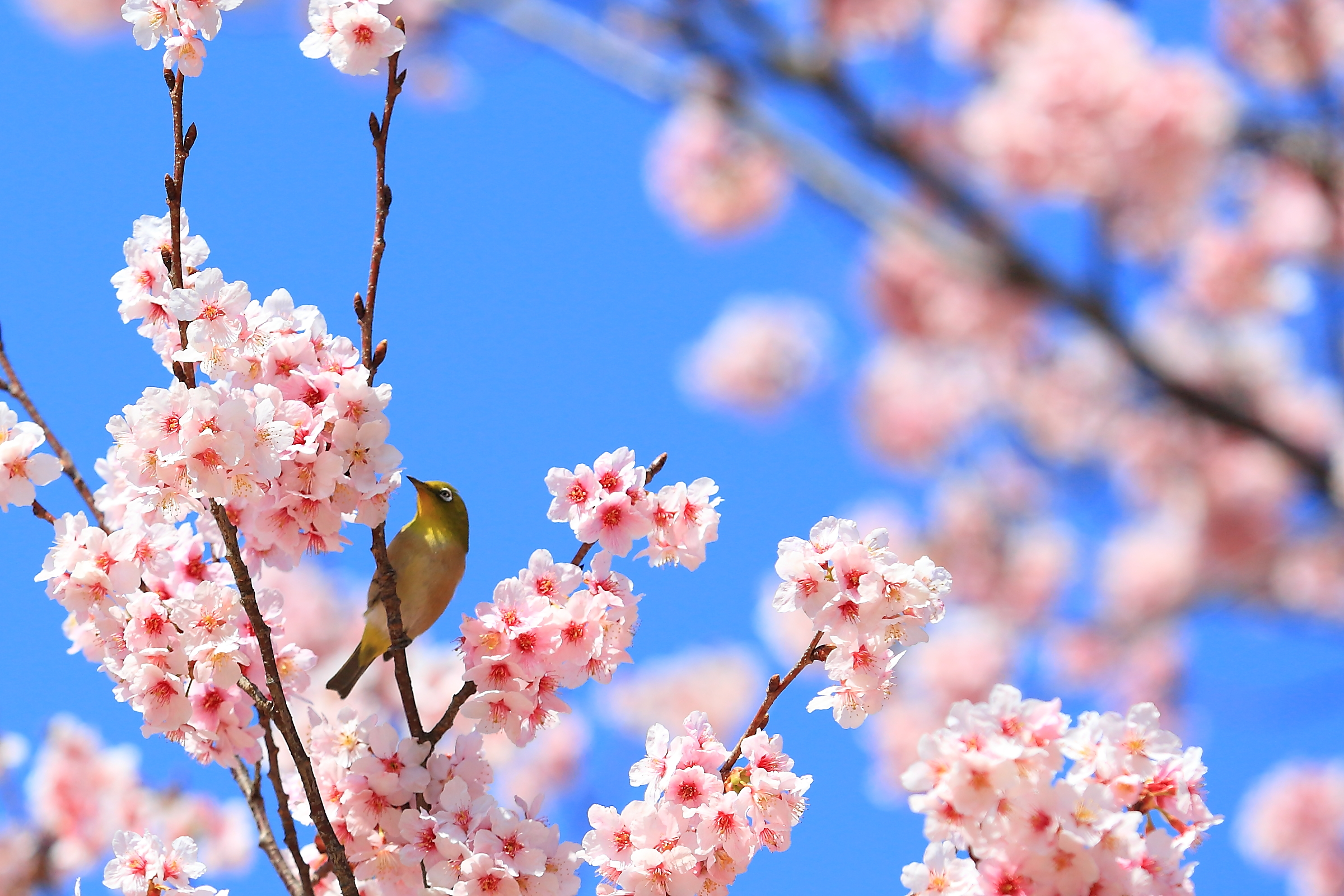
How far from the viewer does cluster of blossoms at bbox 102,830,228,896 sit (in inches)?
84.6

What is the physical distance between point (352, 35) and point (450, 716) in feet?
4.59

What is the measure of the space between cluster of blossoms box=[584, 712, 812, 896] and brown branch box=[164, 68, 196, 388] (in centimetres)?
111

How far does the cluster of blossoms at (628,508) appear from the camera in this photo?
7.42 feet

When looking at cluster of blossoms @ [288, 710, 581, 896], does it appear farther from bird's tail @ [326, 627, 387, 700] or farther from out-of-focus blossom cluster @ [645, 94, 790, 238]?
out-of-focus blossom cluster @ [645, 94, 790, 238]

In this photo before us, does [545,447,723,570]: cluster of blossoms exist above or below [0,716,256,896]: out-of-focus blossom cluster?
below

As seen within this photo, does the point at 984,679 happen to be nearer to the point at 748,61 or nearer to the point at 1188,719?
the point at 1188,719

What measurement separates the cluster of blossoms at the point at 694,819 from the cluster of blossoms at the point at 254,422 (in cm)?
73

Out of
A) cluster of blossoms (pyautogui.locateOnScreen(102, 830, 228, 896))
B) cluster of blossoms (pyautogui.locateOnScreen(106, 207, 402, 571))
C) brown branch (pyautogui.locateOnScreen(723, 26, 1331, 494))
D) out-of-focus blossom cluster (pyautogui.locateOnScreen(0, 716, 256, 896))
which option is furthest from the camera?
brown branch (pyautogui.locateOnScreen(723, 26, 1331, 494))

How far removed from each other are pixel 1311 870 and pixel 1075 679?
2720 millimetres

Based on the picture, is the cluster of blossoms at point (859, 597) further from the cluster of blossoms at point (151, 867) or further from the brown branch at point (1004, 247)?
the brown branch at point (1004, 247)

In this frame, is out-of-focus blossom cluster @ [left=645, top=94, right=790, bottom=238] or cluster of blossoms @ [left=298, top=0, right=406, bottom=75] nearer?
cluster of blossoms @ [left=298, top=0, right=406, bottom=75]

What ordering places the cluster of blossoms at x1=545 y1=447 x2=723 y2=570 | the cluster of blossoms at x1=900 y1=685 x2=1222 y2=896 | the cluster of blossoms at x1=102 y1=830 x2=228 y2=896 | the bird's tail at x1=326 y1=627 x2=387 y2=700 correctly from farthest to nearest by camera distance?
the bird's tail at x1=326 y1=627 x2=387 y2=700, the cluster of blossoms at x1=545 y1=447 x2=723 y2=570, the cluster of blossoms at x1=102 y1=830 x2=228 y2=896, the cluster of blossoms at x1=900 y1=685 x2=1222 y2=896

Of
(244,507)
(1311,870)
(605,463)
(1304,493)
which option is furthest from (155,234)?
(1311,870)

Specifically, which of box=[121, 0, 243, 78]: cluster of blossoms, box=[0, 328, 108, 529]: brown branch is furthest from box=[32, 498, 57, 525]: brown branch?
box=[121, 0, 243, 78]: cluster of blossoms
